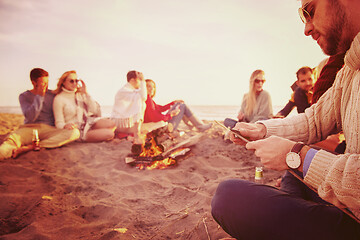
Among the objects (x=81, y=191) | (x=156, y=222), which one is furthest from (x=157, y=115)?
(x=156, y=222)

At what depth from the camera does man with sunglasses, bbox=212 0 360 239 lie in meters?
0.89

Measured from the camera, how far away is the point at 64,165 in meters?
3.65

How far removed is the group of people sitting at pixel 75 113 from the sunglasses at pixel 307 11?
3.32 m

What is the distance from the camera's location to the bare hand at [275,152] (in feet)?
3.64

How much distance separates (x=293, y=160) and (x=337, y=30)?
873mm

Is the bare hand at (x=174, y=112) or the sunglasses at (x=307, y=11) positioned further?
the bare hand at (x=174, y=112)

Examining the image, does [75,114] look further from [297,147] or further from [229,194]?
[297,147]

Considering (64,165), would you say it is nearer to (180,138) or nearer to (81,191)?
(81,191)

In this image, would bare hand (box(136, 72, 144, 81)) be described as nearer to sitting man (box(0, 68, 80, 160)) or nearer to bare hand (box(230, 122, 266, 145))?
sitting man (box(0, 68, 80, 160))

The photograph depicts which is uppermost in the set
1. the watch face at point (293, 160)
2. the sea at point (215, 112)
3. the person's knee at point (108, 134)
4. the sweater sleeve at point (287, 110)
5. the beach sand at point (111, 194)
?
the watch face at point (293, 160)

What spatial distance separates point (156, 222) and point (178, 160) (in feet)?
5.98

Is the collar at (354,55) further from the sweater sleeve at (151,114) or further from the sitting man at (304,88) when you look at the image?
the sweater sleeve at (151,114)

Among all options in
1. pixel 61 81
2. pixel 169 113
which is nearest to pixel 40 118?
pixel 61 81

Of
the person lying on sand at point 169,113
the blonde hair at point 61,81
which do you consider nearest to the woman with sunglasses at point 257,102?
the person lying on sand at point 169,113
